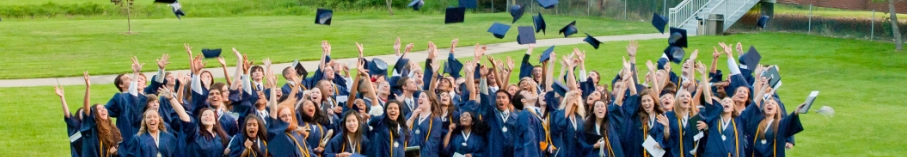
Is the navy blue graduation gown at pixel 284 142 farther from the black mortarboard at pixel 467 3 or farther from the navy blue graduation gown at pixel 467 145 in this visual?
the black mortarboard at pixel 467 3

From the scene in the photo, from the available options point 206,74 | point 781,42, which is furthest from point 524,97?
point 781,42

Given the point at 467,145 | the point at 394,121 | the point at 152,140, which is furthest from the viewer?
the point at 467,145

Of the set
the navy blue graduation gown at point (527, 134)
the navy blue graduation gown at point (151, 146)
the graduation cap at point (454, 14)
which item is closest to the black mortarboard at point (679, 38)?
the graduation cap at point (454, 14)

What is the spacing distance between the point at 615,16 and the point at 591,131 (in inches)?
950

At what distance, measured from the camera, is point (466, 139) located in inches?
364

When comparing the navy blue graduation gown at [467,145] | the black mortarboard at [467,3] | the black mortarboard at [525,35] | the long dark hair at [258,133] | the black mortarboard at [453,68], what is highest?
the black mortarboard at [467,3]

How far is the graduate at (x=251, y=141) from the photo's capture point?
27.1 ft

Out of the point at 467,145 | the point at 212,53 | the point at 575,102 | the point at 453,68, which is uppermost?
the point at 212,53

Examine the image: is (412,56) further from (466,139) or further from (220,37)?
(466,139)

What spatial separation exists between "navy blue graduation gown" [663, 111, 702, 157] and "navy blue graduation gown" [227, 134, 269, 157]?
300cm

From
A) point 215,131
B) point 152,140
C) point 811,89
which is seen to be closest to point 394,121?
point 215,131

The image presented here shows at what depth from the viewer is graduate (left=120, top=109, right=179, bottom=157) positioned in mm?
8320

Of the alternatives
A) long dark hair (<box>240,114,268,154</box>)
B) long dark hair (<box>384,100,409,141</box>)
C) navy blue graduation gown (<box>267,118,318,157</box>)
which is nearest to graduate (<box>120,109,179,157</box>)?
long dark hair (<box>240,114,268,154</box>)

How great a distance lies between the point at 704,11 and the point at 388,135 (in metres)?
18.9
